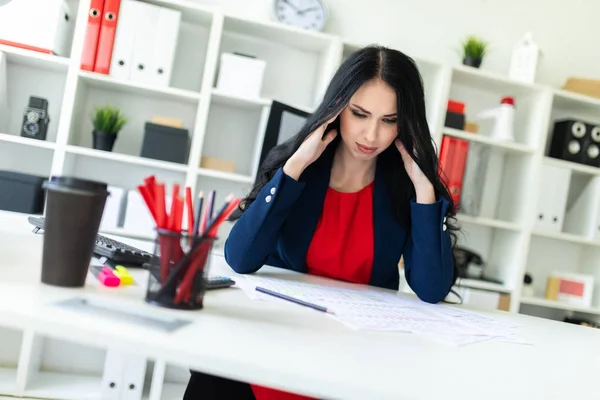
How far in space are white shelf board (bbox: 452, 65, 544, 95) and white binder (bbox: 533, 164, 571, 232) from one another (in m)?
0.44

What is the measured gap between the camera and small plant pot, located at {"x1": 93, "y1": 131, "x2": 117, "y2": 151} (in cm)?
234

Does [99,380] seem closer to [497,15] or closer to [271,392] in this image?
[271,392]

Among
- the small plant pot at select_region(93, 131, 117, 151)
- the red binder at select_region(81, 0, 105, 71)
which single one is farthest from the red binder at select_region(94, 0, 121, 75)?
the small plant pot at select_region(93, 131, 117, 151)

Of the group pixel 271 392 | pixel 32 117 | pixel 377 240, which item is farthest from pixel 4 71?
pixel 271 392

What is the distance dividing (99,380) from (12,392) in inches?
15.1

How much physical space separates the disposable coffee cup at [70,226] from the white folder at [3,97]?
1.96 m

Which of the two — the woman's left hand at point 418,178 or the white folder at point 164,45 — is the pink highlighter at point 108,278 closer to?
the woman's left hand at point 418,178

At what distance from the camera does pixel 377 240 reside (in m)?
1.37

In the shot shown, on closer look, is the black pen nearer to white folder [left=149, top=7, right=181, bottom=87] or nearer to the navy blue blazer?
the navy blue blazer

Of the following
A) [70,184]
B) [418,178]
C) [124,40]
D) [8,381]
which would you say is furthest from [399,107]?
[8,381]

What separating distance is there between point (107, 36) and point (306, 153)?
1468 millimetres

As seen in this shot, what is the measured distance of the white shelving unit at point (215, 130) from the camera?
7.51 feet

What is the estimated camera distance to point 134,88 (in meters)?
2.39

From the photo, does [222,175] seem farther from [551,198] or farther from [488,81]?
[551,198]
